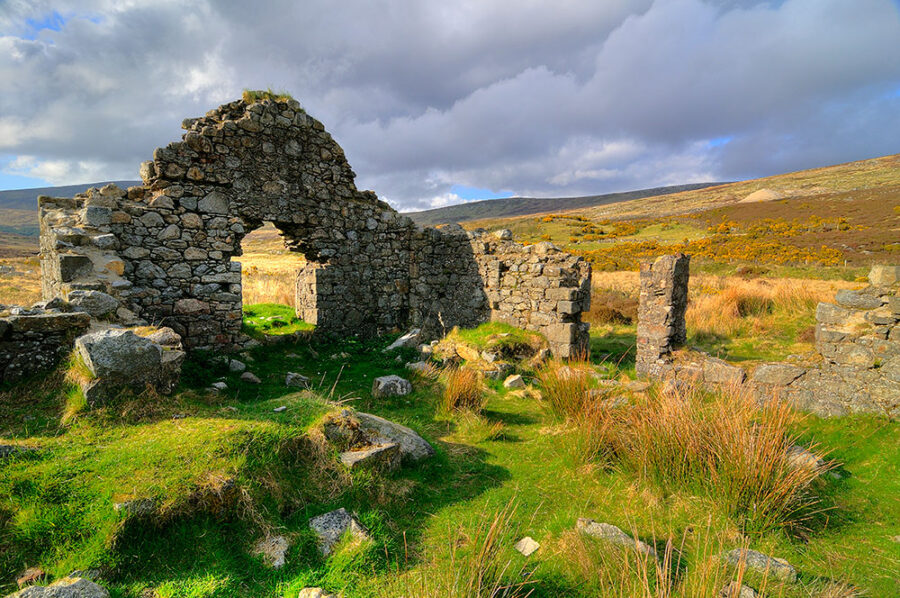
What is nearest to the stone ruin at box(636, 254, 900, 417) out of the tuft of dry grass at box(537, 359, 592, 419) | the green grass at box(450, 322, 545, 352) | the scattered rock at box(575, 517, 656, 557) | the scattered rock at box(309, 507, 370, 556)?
the tuft of dry grass at box(537, 359, 592, 419)

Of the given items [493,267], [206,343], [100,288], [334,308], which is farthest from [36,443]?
[493,267]

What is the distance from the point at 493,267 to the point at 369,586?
859cm

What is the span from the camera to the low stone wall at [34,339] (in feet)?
14.3

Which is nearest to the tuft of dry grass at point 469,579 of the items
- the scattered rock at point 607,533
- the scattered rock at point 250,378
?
the scattered rock at point 607,533

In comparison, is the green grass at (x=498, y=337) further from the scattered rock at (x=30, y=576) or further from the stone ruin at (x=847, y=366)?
the scattered rock at (x=30, y=576)

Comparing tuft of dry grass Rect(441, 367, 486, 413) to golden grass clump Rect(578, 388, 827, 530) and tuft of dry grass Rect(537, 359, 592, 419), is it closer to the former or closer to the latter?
tuft of dry grass Rect(537, 359, 592, 419)

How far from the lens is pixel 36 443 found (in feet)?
11.1

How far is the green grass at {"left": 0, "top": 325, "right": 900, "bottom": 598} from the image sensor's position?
2746mm

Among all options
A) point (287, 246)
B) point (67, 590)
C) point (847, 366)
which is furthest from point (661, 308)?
point (67, 590)

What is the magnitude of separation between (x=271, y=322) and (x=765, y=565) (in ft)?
31.5

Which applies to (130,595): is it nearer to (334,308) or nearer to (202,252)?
(202,252)

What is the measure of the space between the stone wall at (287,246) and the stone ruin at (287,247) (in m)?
0.02

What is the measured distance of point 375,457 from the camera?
4.04m

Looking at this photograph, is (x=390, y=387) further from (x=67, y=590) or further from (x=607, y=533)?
(x=67, y=590)
